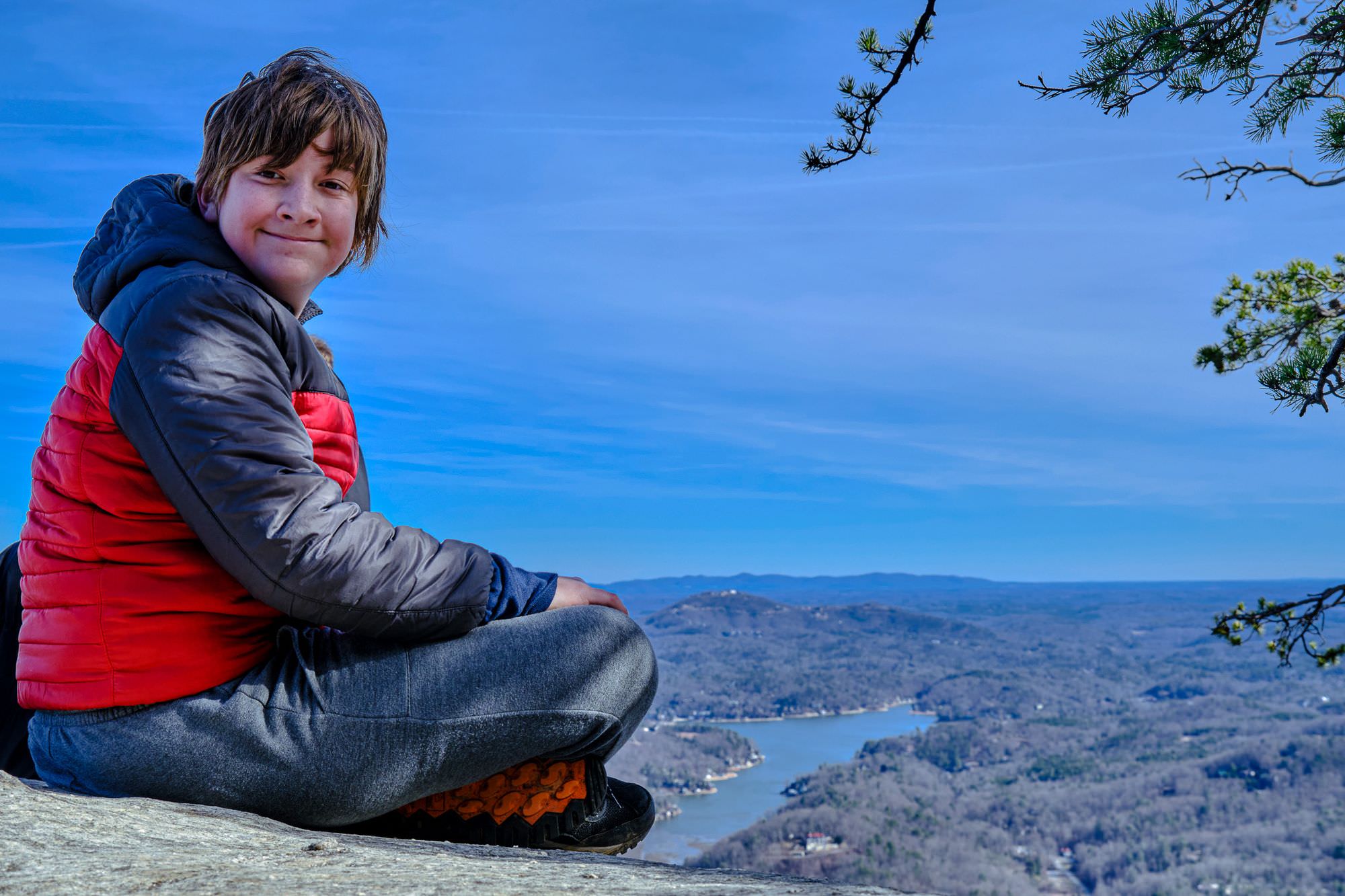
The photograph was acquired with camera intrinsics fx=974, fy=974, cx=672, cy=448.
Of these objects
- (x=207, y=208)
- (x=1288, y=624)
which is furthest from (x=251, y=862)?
(x=1288, y=624)

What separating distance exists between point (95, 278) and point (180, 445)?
49 centimetres

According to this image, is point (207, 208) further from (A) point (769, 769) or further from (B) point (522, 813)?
(A) point (769, 769)

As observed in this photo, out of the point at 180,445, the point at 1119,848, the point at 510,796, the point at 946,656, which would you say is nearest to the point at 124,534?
the point at 180,445

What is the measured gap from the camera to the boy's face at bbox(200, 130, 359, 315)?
5.96ft

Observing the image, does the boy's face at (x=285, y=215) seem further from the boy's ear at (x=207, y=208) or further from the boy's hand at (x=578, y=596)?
the boy's hand at (x=578, y=596)

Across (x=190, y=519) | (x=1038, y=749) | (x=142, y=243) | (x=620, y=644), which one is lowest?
(x=1038, y=749)

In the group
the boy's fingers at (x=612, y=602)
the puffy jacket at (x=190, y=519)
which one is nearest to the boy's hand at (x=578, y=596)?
the boy's fingers at (x=612, y=602)

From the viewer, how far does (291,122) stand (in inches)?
70.1

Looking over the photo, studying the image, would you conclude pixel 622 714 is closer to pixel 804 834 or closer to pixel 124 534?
pixel 124 534

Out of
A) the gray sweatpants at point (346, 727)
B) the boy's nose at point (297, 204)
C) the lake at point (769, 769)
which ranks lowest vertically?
the lake at point (769, 769)

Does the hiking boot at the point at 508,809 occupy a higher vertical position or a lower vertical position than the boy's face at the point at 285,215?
lower

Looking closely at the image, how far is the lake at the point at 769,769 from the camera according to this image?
5566 cm

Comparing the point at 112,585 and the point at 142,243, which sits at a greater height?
the point at 142,243

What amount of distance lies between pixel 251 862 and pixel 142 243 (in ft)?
3.57
